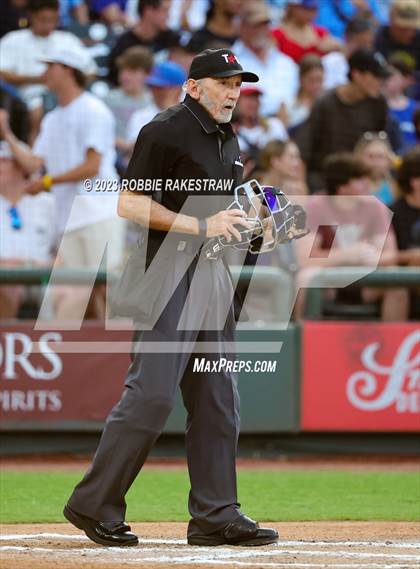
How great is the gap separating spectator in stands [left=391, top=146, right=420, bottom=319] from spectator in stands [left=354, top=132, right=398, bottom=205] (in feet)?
1.09

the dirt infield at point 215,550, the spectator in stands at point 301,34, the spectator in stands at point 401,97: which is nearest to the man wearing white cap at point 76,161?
the spectator in stands at point 301,34

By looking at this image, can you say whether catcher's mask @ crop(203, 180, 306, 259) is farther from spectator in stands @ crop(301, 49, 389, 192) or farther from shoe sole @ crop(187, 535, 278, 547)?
spectator in stands @ crop(301, 49, 389, 192)

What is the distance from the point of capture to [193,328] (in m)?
4.81

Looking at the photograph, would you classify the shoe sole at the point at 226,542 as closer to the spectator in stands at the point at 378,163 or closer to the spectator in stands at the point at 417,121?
the spectator in stands at the point at 378,163

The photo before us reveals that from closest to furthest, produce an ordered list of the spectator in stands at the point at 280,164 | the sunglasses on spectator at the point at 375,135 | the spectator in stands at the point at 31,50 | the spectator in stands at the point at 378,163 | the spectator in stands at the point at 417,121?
the spectator in stands at the point at 280,164 → the spectator in stands at the point at 378,163 → the sunglasses on spectator at the point at 375,135 → the spectator in stands at the point at 31,50 → the spectator in stands at the point at 417,121

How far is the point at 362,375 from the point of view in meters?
8.66

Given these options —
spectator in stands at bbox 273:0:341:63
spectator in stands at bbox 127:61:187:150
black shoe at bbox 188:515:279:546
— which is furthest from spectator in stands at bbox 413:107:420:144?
black shoe at bbox 188:515:279:546

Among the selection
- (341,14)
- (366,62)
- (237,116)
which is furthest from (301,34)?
(237,116)

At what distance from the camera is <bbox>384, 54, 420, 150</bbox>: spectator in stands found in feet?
37.0

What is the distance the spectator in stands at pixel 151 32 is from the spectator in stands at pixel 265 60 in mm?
666

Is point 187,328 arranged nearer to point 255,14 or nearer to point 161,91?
point 161,91

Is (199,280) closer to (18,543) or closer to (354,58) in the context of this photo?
(18,543)

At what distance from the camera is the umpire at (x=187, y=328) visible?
4.74m

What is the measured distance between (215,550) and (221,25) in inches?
298
